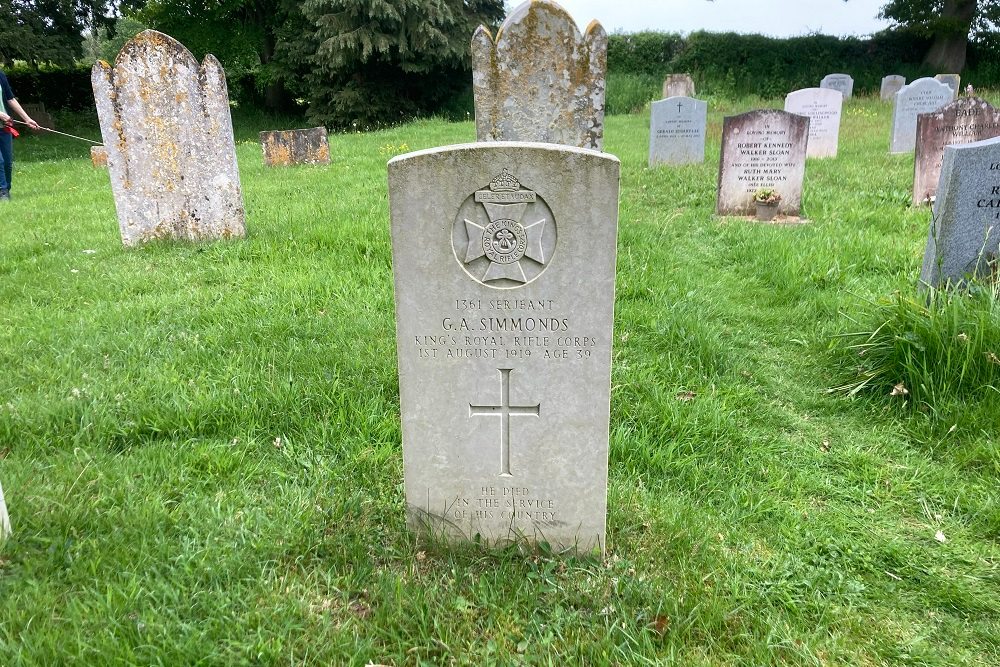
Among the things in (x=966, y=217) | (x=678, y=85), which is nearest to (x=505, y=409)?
(x=966, y=217)

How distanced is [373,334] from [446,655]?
2.35m

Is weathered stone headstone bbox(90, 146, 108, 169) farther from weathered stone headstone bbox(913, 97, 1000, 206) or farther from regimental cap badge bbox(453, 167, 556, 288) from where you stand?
weathered stone headstone bbox(913, 97, 1000, 206)

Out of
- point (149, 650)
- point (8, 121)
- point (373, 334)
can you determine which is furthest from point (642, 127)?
point (149, 650)

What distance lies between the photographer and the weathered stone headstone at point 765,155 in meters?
7.48

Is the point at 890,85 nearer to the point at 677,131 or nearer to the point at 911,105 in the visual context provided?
the point at 911,105

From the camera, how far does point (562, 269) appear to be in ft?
7.35

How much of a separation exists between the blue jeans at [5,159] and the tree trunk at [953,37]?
28.0 m

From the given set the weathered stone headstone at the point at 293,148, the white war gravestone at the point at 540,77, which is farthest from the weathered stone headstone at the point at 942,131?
the weathered stone headstone at the point at 293,148

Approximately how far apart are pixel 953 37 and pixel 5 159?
29.0 metres

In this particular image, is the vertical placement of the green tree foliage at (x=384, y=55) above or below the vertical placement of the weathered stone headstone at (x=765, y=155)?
above

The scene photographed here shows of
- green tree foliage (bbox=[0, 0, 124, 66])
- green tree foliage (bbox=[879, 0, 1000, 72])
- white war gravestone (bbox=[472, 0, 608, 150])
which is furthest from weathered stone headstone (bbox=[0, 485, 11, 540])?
green tree foliage (bbox=[879, 0, 1000, 72])

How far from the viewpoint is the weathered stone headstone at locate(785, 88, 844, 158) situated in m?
11.5

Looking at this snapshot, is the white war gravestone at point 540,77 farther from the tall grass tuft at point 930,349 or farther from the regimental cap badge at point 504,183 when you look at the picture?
the regimental cap badge at point 504,183

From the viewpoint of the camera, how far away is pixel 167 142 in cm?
605
